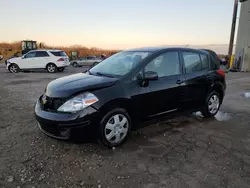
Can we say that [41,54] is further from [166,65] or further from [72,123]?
[72,123]

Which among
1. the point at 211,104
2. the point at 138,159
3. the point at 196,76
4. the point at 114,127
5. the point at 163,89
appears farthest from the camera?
the point at 211,104

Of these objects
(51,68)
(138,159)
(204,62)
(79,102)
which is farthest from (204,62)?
(51,68)

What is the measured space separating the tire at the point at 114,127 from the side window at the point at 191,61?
1.76 metres

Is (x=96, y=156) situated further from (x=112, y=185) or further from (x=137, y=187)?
(x=137, y=187)

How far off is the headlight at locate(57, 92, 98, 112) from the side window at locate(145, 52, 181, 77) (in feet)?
3.63

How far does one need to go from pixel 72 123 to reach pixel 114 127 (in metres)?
0.66

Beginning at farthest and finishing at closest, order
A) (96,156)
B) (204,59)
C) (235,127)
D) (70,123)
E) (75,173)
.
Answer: (204,59)
(235,127)
(96,156)
(70,123)
(75,173)

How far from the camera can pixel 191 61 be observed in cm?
418

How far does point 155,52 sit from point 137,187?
7.54 feet

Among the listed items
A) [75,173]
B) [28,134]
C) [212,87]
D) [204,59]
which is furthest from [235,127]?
[28,134]

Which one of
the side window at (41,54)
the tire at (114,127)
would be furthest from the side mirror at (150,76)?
the side window at (41,54)

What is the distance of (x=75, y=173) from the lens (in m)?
2.55

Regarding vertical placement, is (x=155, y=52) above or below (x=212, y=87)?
above

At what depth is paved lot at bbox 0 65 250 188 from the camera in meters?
2.42
